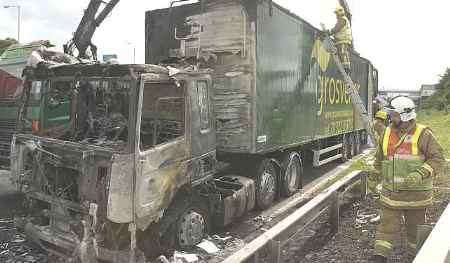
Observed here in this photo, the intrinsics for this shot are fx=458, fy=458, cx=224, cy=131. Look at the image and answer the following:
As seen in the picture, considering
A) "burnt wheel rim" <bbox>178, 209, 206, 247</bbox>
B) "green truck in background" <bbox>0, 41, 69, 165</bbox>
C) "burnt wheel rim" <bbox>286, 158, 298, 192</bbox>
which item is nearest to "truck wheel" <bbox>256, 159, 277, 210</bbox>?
"burnt wheel rim" <bbox>286, 158, 298, 192</bbox>

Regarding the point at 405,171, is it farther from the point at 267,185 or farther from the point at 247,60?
the point at 267,185

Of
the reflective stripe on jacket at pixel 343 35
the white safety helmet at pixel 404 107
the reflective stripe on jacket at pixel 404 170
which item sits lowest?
the reflective stripe on jacket at pixel 404 170

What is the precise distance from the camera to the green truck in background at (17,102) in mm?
5378

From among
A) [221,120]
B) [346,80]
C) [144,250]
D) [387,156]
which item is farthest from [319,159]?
[144,250]

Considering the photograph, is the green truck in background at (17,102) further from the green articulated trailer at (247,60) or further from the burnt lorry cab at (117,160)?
the green articulated trailer at (247,60)

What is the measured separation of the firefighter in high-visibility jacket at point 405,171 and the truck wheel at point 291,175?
11.1ft

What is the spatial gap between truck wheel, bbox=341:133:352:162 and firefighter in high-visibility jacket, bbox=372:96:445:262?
8.16 m

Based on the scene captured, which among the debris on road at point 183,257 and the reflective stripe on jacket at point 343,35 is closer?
the debris on road at point 183,257

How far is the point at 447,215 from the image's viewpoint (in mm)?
3896

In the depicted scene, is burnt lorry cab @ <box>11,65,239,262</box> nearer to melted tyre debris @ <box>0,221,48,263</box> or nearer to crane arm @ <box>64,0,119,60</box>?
melted tyre debris @ <box>0,221,48,263</box>

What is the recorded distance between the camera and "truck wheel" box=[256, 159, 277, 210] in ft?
23.8

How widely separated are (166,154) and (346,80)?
25.4ft

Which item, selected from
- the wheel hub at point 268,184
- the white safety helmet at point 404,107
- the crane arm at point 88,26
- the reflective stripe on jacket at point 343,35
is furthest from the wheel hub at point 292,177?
the crane arm at point 88,26

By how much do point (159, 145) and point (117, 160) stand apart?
594mm
